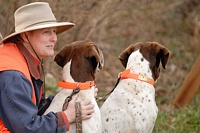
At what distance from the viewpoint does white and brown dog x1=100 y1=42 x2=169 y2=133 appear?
4848 millimetres

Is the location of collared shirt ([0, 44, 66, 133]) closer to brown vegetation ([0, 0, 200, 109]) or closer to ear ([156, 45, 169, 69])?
ear ([156, 45, 169, 69])

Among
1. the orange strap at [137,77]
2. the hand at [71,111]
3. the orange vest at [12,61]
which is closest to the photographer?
the orange vest at [12,61]

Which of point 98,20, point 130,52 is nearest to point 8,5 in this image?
point 98,20

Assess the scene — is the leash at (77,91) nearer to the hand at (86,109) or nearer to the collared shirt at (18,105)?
the hand at (86,109)

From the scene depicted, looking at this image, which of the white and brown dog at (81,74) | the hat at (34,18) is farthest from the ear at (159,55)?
the hat at (34,18)

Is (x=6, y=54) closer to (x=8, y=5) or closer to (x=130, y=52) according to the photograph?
(x=130, y=52)

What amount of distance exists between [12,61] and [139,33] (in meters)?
8.14

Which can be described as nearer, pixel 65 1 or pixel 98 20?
pixel 65 1

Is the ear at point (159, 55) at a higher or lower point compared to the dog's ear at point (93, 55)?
lower

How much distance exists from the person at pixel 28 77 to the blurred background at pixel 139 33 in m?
2.99

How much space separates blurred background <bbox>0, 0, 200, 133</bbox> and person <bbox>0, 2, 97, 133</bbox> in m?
2.99

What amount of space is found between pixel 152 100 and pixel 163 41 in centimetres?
794

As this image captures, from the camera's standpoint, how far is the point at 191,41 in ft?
41.7

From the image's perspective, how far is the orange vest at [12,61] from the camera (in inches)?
165
